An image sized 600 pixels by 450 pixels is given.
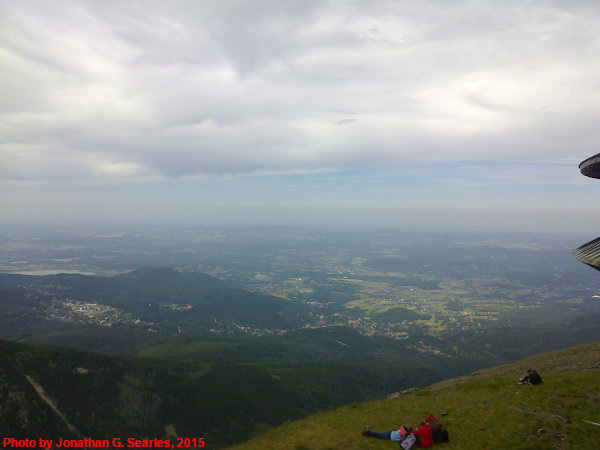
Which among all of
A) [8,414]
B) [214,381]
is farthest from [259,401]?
[8,414]

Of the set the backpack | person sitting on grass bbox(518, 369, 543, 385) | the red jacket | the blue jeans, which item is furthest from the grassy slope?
the backpack

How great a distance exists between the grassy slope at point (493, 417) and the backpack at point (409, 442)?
1.85 metres

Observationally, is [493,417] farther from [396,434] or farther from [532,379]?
[396,434]

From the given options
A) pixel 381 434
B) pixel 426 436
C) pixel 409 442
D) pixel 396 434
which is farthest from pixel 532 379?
pixel 409 442

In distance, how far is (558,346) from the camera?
174750 millimetres

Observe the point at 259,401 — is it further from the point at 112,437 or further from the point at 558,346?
the point at 558,346

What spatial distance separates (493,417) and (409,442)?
9.25m

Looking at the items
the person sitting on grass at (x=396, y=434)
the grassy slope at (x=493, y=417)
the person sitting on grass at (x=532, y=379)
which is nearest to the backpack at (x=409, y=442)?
the person sitting on grass at (x=396, y=434)

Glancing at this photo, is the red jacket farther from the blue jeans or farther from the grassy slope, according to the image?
the blue jeans

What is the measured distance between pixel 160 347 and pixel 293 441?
534 ft

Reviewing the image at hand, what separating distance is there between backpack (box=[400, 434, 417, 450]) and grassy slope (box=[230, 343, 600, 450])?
1853mm

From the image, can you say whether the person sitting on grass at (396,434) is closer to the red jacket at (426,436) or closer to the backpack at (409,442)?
the backpack at (409,442)

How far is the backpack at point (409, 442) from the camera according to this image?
2238cm

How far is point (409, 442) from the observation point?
22.6 metres
